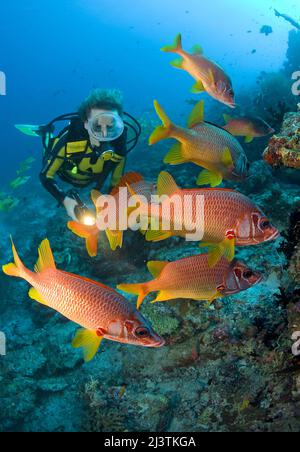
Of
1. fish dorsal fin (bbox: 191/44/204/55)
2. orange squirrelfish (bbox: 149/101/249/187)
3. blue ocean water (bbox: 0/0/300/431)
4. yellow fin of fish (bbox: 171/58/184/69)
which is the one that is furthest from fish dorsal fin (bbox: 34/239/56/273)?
fish dorsal fin (bbox: 191/44/204/55)

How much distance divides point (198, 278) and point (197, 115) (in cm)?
154

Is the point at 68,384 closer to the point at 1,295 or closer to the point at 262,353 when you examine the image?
the point at 262,353

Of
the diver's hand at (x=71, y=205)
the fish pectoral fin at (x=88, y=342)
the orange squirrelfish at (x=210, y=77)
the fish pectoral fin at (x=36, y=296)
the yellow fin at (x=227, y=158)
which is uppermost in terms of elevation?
the orange squirrelfish at (x=210, y=77)

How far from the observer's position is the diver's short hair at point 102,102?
5.36 metres

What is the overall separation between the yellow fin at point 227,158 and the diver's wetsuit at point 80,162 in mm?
3000

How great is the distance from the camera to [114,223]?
127 inches

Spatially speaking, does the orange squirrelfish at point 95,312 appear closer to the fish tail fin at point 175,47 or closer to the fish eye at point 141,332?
the fish eye at point 141,332

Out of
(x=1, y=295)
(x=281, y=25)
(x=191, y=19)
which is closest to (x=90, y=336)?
(x=1, y=295)

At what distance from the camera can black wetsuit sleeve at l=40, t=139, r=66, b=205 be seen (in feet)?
19.7

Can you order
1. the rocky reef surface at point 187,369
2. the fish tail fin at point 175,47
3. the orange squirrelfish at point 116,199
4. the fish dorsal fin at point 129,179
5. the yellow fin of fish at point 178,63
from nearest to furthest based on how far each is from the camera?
the orange squirrelfish at point 116,199, the fish dorsal fin at point 129,179, the rocky reef surface at point 187,369, the yellow fin of fish at point 178,63, the fish tail fin at point 175,47

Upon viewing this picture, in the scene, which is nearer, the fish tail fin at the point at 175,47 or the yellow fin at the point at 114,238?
the yellow fin at the point at 114,238

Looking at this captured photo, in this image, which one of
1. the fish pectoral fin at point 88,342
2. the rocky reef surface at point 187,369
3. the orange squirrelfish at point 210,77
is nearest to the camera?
the fish pectoral fin at point 88,342

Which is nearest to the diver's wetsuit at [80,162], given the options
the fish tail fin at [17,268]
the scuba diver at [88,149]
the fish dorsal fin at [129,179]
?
the scuba diver at [88,149]

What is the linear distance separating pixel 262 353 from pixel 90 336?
2.34m
